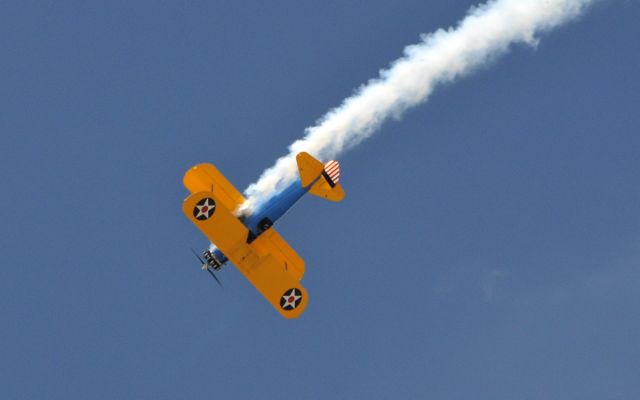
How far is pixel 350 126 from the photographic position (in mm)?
38312

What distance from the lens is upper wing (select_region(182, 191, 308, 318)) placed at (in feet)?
120

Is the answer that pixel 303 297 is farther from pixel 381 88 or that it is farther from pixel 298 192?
pixel 381 88

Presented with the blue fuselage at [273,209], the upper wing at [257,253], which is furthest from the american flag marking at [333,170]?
the upper wing at [257,253]

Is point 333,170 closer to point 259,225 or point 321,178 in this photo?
point 321,178

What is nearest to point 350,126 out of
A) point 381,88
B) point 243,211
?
point 381,88

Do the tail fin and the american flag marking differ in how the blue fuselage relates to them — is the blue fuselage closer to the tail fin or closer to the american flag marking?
the tail fin

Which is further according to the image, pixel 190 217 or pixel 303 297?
pixel 303 297

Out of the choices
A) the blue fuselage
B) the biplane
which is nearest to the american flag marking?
the biplane

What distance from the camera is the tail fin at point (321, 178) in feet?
121

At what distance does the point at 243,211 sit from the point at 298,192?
1.90 m

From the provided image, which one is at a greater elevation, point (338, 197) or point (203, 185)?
point (203, 185)

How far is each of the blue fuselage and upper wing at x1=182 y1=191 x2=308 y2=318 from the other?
43 cm

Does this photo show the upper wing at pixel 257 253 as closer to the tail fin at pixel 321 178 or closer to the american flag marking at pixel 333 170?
the tail fin at pixel 321 178

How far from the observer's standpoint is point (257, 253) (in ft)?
126
